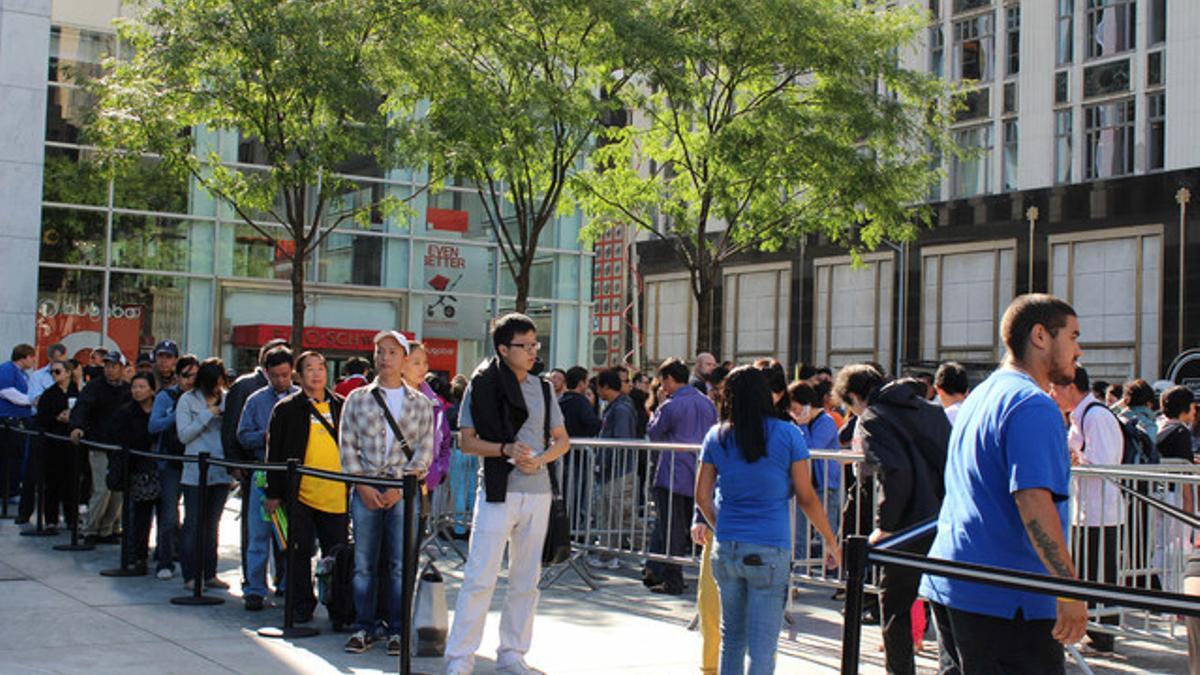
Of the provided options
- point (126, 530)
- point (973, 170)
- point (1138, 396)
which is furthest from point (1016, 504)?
point (973, 170)

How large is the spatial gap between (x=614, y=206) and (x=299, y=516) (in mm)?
13618

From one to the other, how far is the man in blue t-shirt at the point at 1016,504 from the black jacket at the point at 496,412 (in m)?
3.31

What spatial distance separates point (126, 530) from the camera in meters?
11.9

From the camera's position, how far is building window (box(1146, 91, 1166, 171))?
3834 cm

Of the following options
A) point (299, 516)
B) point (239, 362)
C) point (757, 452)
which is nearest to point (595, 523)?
point (299, 516)

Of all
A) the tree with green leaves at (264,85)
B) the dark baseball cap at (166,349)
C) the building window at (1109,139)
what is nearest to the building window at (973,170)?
the building window at (1109,139)

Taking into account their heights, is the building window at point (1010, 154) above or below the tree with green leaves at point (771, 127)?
above

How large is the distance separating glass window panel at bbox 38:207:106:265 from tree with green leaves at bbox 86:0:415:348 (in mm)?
8751

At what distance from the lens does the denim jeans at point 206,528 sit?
36.1ft

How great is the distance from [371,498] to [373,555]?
46 cm

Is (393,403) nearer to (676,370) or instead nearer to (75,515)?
(676,370)

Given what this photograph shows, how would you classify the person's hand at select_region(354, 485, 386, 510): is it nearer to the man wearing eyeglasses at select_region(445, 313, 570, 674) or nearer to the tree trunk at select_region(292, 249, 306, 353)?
the man wearing eyeglasses at select_region(445, 313, 570, 674)

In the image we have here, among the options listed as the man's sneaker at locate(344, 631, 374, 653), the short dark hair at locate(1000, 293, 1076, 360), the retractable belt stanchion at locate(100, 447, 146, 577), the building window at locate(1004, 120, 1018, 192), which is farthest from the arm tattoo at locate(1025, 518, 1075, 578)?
the building window at locate(1004, 120, 1018, 192)

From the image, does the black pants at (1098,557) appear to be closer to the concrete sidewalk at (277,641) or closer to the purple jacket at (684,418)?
the concrete sidewalk at (277,641)
